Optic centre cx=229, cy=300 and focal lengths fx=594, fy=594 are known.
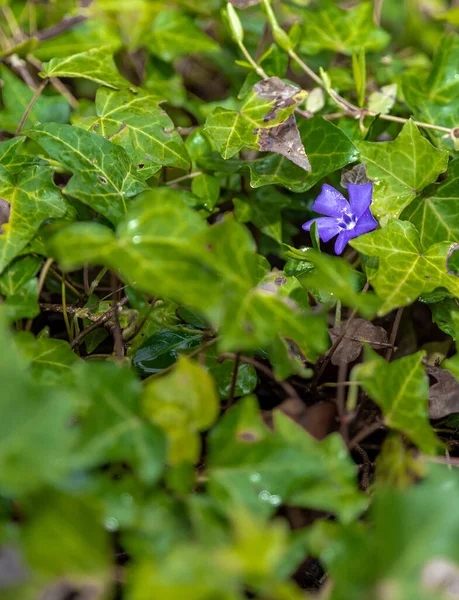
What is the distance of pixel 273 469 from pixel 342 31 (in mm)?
1408

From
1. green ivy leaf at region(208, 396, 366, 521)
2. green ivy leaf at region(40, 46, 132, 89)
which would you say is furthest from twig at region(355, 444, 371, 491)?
green ivy leaf at region(40, 46, 132, 89)

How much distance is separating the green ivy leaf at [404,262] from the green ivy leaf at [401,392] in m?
0.18

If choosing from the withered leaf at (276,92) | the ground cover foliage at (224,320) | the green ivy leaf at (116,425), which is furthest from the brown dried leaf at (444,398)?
the withered leaf at (276,92)

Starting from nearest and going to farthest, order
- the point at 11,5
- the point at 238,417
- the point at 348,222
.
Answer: the point at 238,417 → the point at 348,222 → the point at 11,5

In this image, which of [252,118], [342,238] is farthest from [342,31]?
[342,238]

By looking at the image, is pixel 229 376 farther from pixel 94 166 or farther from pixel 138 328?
pixel 94 166

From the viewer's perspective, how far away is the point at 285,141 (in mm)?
1286

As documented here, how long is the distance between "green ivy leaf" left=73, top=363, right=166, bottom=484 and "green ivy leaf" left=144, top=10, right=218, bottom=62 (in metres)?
1.32

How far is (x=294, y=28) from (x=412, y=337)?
33.3 inches

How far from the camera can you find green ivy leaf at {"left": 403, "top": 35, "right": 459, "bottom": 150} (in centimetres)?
147

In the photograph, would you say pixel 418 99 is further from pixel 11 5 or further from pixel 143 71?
pixel 11 5

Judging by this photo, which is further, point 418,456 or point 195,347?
point 195,347

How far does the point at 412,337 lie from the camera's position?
1.37 m

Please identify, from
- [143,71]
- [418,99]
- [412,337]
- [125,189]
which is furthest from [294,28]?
[412,337]
